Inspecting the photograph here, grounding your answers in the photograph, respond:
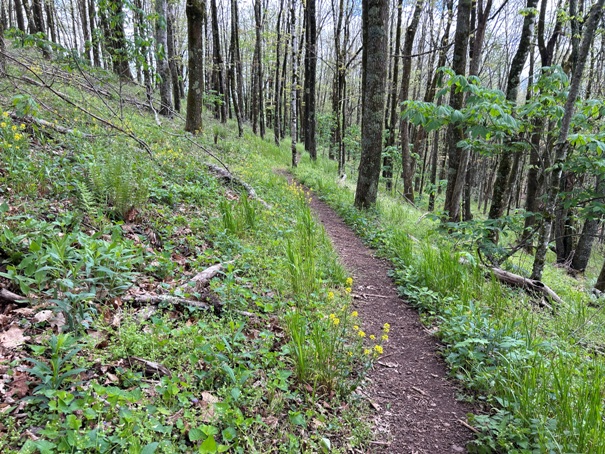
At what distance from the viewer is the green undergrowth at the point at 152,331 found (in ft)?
5.35

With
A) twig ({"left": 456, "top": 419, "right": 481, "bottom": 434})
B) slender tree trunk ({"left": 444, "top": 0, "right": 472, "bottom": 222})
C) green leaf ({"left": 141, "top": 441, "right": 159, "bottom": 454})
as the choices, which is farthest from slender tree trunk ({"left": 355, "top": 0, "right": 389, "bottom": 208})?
green leaf ({"left": 141, "top": 441, "right": 159, "bottom": 454})

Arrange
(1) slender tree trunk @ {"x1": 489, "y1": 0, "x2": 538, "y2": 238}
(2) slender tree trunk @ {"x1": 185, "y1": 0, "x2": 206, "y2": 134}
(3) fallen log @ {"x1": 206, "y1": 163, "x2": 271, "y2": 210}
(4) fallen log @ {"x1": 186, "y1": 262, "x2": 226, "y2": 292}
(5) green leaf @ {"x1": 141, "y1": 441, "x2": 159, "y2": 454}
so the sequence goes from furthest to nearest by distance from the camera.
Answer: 1. (2) slender tree trunk @ {"x1": 185, "y1": 0, "x2": 206, "y2": 134}
2. (3) fallen log @ {"x1": 206, "y1": 163, "x2": 271, "y2": 210}
3. (1) slender tree trunk @ {"x1": 489, "y1": 0, "x2": 538, "y2": 238}
4. (4) fallen log @ {"x1": 186, "y1": 262, "x2": 226, "y2": 292}
5. (5) green leaf @ {"x1": 141, "y1": 441, "x2": 159, "y2": 454}

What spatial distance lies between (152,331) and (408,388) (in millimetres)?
2083

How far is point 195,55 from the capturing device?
8953mm

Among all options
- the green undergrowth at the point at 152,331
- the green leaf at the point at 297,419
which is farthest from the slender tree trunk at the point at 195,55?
the green leaf at the point at 297,419

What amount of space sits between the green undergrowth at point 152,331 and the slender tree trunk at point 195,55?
5615 millimetres

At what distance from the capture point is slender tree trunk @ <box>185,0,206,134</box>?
28.2 ft

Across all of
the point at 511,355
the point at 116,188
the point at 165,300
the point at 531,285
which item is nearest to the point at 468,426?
the point at 511,355

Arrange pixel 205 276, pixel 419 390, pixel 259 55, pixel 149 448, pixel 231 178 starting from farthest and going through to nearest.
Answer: pixel 259 55
pixel 231 178
pixel 205 276
pixel 419 390
pixel 149 448

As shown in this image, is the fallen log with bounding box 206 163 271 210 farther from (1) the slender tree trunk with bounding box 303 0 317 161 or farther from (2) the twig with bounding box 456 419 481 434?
(1) the slender tree trunk with bounding box 303 0 317 161

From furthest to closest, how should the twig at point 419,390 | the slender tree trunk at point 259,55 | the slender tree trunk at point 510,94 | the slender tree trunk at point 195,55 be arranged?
the slender tree trunk at point 259,55 < the slender tree trunk at point 195,55 < the slender tree trunk at point 510,94 < the twig at point 419,390

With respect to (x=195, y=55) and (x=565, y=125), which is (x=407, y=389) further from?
(x=195, y=55)

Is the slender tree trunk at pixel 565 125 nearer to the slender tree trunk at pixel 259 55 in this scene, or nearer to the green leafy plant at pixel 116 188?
the green leafy plant at pixel 116 188

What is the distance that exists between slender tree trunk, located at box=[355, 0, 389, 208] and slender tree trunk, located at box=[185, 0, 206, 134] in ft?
15.2
